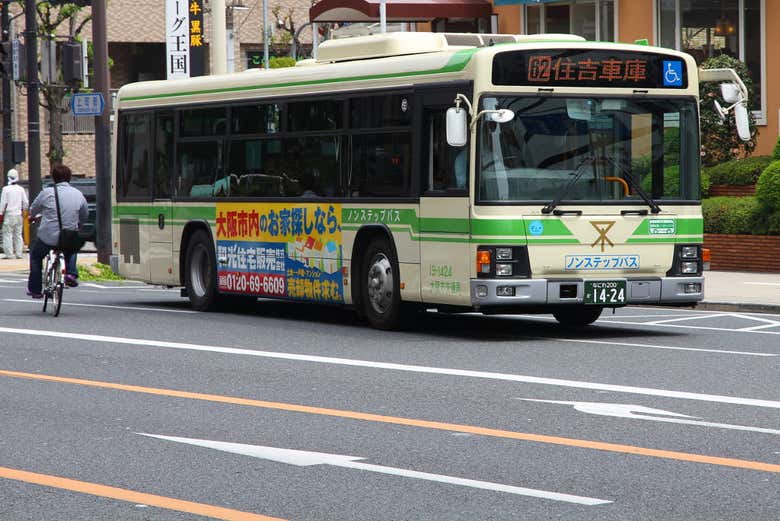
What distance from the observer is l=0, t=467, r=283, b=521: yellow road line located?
289 inches

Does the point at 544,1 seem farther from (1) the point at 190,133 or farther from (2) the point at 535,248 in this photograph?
(2) the point at 535,248

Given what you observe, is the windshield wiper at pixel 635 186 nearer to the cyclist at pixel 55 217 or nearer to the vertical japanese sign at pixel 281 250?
the vertical japanese sign at pixel 281 250

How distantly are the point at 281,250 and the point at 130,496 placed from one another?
10.5 meters

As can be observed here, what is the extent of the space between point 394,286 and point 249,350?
80.3 inches

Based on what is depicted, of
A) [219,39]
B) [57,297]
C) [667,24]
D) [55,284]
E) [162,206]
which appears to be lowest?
[57,297]

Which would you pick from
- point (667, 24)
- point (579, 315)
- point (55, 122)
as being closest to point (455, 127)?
point (579, 315)

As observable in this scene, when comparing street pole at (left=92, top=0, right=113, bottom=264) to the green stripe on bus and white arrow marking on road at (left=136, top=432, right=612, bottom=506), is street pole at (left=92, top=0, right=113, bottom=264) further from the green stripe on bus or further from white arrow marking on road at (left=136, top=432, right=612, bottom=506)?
white arrow marking on road at (left=136, top=432, right=612, bottom=506)

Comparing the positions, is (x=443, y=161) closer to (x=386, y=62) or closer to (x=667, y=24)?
(x=386, y=62)

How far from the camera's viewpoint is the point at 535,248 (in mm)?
15281

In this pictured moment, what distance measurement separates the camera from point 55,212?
1939cm

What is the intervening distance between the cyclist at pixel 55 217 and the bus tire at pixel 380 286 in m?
4.27

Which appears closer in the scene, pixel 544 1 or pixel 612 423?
pixel 612 423

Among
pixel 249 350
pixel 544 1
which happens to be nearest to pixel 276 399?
pixel 249 350

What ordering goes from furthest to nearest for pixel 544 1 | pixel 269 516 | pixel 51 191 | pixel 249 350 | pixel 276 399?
pixel 544 1 < pixel 51 191 < pixel 249 350 < pixel 276 399 < pixel 269 516
